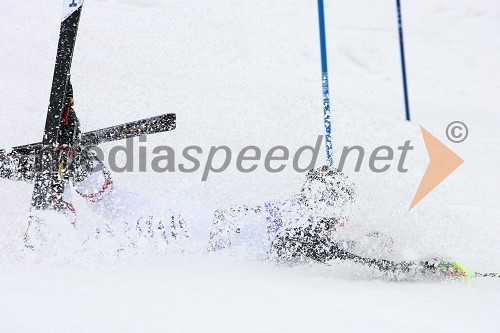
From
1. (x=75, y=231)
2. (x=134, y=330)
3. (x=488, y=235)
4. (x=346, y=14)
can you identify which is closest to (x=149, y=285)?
(x=134, y=330)

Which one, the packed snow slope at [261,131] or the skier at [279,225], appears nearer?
the packed snow slope at [261,131]

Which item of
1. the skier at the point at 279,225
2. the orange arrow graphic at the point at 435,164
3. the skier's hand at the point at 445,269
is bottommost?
the skier's hand at the point at 445,269

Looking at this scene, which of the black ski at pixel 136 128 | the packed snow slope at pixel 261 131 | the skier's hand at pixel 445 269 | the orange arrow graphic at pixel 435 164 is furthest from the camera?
the orange arrow graphic at pixel 435 164

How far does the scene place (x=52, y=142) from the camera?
8.89 feet

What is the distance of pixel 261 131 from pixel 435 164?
1.59 metres

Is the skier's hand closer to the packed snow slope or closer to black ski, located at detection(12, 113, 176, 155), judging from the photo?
the packed snow slope

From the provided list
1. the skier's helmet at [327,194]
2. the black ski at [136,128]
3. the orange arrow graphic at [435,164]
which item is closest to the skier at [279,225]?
the skier's helmet at [327,194]

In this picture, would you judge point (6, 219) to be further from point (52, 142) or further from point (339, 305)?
point (339, 305)

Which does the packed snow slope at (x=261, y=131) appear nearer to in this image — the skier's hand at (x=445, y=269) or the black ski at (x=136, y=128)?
the skier's hand at (x=445, y=269)

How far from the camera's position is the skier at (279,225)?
2684 millimetres

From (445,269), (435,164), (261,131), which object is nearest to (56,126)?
(445,269)

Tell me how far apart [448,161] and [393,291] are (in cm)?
304

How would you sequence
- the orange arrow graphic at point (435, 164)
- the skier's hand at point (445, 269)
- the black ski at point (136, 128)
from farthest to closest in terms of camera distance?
1. the orange arrow graphic at point (435, 164)
2. the black ski at point (136, 128)
3. the skier's hand at point (445, 269)

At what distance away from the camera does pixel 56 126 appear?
2.71m
